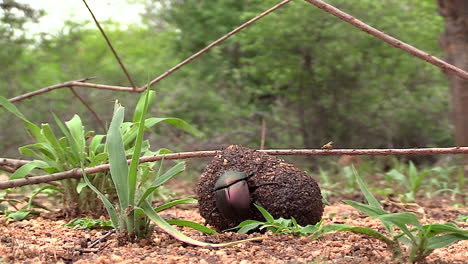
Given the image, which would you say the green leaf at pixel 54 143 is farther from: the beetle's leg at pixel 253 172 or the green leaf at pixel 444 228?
the green leaf at pixel 444 228

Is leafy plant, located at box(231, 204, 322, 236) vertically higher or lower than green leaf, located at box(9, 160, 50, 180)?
lower

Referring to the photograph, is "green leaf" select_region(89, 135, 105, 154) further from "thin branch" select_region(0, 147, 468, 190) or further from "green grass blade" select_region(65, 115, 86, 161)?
"thin branch" select_region(0, 147, 468, 190)

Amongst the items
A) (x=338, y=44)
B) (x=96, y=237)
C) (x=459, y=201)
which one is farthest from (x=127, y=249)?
(x=338, y=44)

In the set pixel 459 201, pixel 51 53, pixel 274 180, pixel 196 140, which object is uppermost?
pixel 51 53

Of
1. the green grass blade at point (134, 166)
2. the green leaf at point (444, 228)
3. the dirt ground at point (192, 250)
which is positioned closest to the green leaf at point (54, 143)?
the dirt ground at point (192, 250)

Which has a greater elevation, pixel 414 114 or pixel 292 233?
pixel 292 233

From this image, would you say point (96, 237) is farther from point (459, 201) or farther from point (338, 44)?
point (338, 44)

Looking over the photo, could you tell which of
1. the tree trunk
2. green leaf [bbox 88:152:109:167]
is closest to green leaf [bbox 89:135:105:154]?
green leaf [bbox 88:152:109:167]
